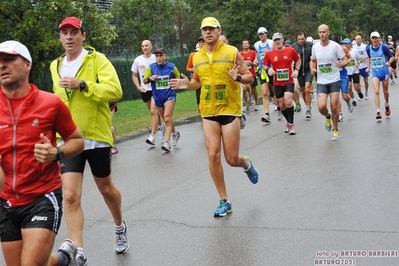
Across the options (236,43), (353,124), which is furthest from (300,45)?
(236,43)

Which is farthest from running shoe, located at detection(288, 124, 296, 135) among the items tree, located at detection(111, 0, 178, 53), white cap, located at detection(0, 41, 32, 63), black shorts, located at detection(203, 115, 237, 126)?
tree, located at detection(111, 0, 178, 53)

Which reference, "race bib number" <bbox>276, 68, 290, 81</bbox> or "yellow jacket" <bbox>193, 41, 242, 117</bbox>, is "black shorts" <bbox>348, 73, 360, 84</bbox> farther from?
"yellow jacket" <bbox>193, 41, 242, 117</bbox>

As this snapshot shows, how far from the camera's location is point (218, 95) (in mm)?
8273

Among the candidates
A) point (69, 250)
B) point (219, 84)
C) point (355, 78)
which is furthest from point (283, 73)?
point (69, 250)

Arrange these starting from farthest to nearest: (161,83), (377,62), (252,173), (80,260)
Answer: (377,62)
(161,83)
(252,173)
(80,260)

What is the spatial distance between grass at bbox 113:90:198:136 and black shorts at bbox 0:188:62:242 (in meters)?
12.5

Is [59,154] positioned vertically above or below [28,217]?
above

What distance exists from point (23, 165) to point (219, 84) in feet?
13.1

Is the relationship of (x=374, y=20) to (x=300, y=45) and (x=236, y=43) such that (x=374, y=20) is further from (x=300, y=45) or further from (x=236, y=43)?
(x=300, y=45)

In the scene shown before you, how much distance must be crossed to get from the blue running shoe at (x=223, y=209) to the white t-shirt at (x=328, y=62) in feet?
20.9

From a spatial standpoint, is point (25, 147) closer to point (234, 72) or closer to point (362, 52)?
point (234, 72)

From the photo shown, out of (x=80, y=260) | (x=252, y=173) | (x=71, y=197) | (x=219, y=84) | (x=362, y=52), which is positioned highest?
(x=219, y=84)

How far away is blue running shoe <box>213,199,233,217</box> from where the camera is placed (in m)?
7.83

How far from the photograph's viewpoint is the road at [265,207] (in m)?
6.40
